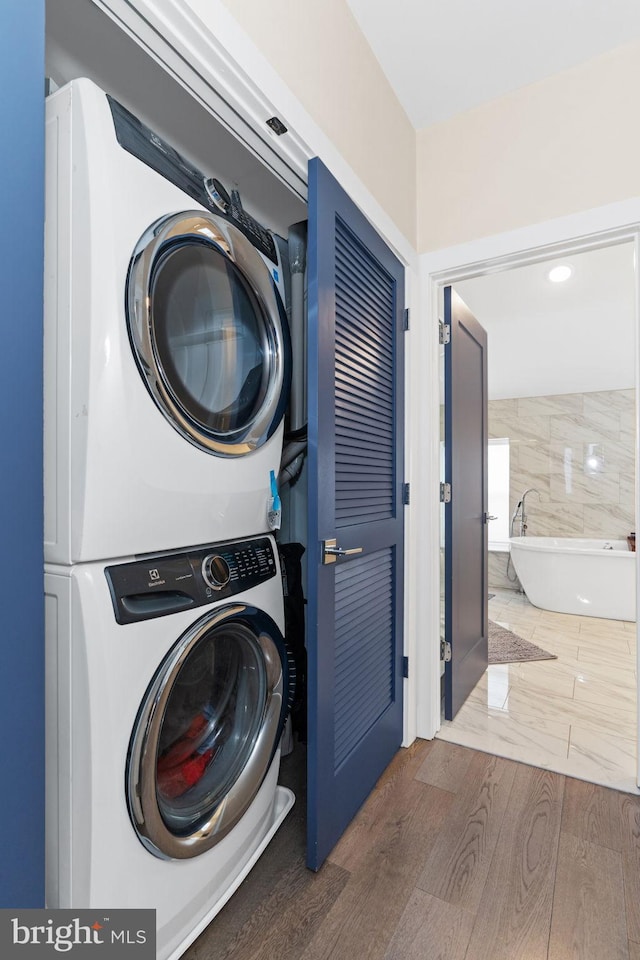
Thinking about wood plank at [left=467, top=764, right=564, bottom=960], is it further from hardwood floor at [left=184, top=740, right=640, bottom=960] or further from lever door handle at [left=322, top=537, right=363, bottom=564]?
lever door handle at [left=322, top=537, right=363, bottom=564]

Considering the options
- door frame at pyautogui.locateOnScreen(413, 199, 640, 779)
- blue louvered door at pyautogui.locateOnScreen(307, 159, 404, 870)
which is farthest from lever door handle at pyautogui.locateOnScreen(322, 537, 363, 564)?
door frame at pyautogui.locateOnScreen(413, 199, 640, 779)

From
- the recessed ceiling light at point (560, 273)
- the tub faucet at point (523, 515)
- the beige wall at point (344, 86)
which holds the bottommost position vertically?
the tub faucet at point (523, 515)

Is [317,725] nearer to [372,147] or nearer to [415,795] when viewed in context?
[415,795]

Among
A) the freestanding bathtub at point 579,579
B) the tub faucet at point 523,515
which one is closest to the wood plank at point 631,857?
the freestanding bathtub at point 579,579

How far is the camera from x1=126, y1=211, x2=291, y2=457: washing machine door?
0.96 meters

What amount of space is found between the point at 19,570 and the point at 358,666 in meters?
1.18

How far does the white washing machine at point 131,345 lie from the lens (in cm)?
85

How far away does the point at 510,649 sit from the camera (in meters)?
3.26

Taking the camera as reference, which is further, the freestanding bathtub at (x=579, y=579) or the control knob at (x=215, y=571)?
the freestanding bathtub at (x=579, y=579)

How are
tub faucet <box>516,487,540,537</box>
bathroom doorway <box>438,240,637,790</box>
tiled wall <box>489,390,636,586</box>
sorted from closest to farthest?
bathroom doorway <box>438,240,637,790</box>
tiled wall <box>489,390,636,586</box>
tub faucet <box>516,487,540,537</box>

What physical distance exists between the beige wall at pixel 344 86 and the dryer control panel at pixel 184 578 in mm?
1247

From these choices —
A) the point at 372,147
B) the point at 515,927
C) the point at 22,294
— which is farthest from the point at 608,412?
the point at 22,294

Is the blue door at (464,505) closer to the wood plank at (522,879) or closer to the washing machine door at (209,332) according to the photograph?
the wood plank at (522,879)

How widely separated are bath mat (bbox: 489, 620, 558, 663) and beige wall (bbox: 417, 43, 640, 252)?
248 centimetres
